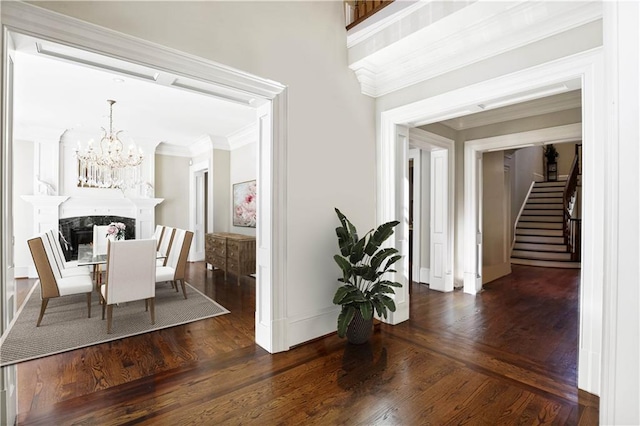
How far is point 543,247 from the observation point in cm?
762

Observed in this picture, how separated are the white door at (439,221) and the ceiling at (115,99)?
3.09m

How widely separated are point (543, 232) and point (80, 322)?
9628mm

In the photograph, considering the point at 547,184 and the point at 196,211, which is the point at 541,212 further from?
the point at 196,211

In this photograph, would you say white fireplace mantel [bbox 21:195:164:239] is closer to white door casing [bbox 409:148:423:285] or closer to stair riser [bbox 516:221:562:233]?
white door casing [bbox 409:148:423:285]

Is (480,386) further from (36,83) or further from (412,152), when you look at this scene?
(36,83)

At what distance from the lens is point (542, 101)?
3930 millimetres

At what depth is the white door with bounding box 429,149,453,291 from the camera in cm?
503

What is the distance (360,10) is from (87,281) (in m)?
4.48

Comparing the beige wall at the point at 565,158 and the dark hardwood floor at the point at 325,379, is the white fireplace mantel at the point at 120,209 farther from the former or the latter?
the beige wall at the point at 565,158

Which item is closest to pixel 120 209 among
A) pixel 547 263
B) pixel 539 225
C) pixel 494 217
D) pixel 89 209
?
pixel 89 209

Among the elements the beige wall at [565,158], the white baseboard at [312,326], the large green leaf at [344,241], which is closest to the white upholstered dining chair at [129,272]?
the white baseboard at [312,326]

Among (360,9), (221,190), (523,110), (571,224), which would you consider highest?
(360,9)

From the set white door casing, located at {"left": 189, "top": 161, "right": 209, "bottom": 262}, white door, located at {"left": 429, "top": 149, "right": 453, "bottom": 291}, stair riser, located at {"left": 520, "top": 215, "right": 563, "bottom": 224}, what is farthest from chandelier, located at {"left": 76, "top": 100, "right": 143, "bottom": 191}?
stair riser, located at {"left": 520, "top": 215, "right": 563, "bottom": 224}

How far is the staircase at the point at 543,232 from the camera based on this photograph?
23.7ft
